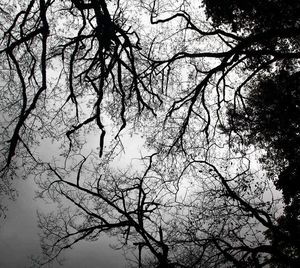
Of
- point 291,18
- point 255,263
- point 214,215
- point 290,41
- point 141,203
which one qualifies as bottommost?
point 255,263

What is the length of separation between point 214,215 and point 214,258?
1.21 meters

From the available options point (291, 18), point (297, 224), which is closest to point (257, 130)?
point (297, 224)

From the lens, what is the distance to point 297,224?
9617 millimetres

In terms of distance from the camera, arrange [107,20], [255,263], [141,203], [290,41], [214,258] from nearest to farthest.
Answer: [107,20] < [255,263] < [214,258] < [141,203] < [290,41]

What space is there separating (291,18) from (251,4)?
1220 millimetres

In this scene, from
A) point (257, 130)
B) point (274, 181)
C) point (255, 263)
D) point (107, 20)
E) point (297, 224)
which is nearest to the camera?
point (107, 20)

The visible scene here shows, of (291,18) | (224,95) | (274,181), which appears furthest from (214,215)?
(291,18)

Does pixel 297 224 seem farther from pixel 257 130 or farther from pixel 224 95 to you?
pixel 224 95

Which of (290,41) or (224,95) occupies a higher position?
(290,41)

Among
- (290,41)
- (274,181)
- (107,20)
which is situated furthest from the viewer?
(274,181)

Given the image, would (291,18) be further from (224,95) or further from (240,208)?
(240,208)

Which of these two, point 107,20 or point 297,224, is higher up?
point 107,20

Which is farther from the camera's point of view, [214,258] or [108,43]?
[214,258]

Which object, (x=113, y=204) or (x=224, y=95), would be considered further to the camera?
(x=113, y=204)
